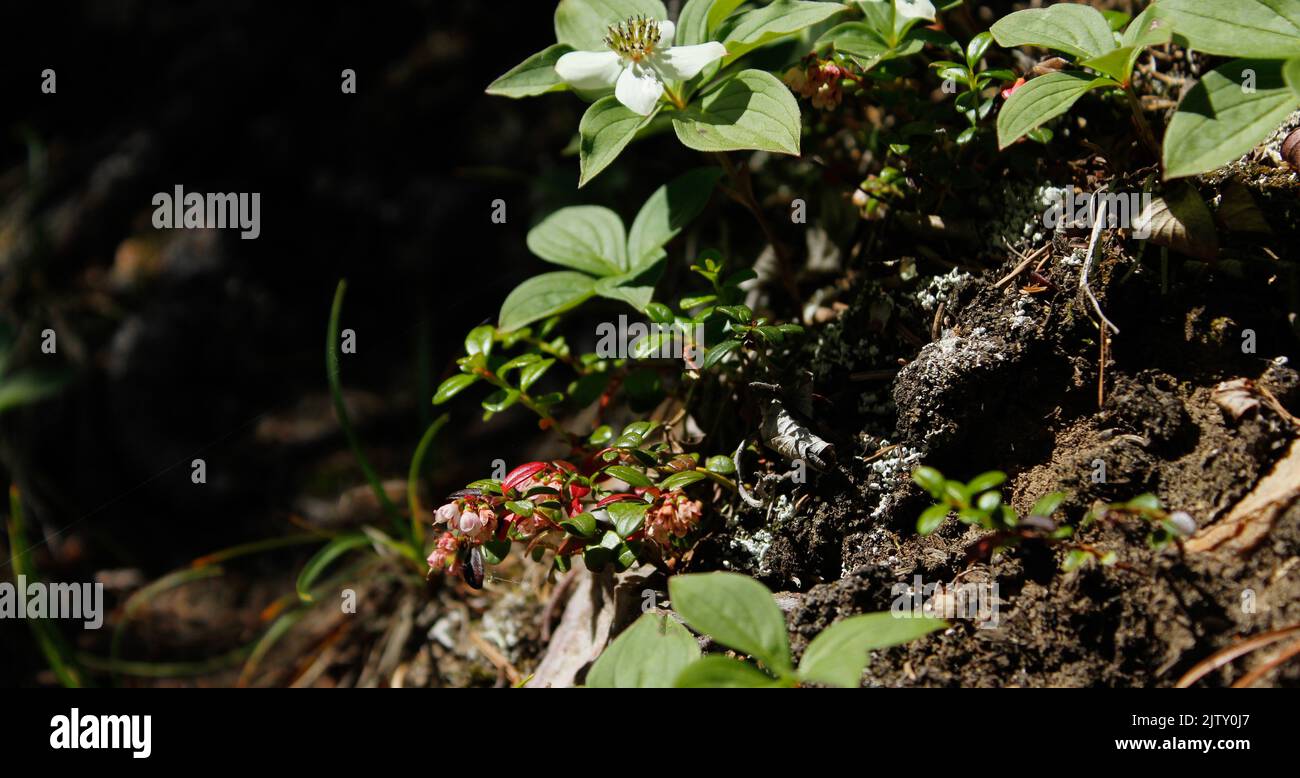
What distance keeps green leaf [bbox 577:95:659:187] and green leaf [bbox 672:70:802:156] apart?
99 millimetres

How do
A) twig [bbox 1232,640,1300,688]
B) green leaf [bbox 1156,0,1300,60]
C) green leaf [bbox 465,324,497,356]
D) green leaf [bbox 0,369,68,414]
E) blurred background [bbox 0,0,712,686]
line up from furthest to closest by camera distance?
green leaf [bbox 0,369,68,414] → blurred background [bbox 0,0,712,686] → green leaf [bbox 465,324,497,356] → green leaf [bbox 1156,0,1300,60] → twig [bbox 1232,640,1300,688]

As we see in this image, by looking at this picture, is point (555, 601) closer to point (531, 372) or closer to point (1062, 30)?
point (531, 372)

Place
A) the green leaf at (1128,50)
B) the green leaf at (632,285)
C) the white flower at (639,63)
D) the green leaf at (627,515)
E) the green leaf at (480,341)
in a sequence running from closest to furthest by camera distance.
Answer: the green leaf at (1128,50)
the green leaf at (627,515)
the white flower at (639,63)
the green leaf at (632,285)
the green leaf at (480,341)

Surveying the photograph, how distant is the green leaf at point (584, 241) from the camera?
205 centimetres

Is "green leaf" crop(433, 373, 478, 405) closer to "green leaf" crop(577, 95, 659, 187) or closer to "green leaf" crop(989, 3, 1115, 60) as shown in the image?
"green leaf" crop(577, 95, 659, 187)

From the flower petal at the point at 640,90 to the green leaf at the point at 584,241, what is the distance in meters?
0.38

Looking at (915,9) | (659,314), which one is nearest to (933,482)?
(659,314)

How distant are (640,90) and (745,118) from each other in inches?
8.8

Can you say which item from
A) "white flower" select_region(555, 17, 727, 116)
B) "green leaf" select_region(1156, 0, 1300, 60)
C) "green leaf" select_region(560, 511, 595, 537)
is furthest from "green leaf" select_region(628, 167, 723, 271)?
"green leaf" select_region(1156, 0, 1300, 60)

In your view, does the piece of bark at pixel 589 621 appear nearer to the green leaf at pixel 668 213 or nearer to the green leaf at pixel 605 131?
the green leaf at pixel 668 213

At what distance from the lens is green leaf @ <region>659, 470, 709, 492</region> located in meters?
1.69

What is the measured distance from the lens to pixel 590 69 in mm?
1792

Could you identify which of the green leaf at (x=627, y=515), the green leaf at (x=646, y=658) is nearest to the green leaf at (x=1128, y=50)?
the green leaf at (x=627, y=515)
